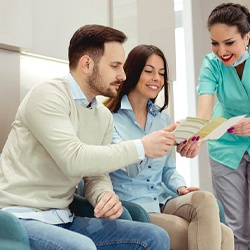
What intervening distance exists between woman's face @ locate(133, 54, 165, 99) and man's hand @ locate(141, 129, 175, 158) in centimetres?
59

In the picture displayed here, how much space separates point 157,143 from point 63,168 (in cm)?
36

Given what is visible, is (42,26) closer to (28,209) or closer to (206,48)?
(28,209)

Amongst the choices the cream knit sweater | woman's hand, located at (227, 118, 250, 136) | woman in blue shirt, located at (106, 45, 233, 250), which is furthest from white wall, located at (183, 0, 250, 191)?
the cream knit sweater

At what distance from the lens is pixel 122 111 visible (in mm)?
2422

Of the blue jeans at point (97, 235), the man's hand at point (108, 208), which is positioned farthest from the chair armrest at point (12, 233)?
the man's hand at point (108, 208)

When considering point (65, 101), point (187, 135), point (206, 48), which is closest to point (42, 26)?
point (65, 101)

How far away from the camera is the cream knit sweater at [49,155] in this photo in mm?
1676

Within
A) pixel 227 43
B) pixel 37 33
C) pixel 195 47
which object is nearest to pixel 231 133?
pixel 227 43

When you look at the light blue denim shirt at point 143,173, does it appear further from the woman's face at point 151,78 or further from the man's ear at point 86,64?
the man's ear at point 86,64

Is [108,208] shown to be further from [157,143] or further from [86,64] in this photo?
[86,64]

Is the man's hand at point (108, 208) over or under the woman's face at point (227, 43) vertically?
under

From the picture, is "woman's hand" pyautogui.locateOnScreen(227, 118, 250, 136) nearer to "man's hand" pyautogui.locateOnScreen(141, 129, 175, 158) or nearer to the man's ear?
"man's hand" pyautogui.locateOnScreen(141, 129, 175, 158)

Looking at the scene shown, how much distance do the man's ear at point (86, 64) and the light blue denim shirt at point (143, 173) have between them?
0.43 m

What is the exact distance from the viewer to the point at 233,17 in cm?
255
